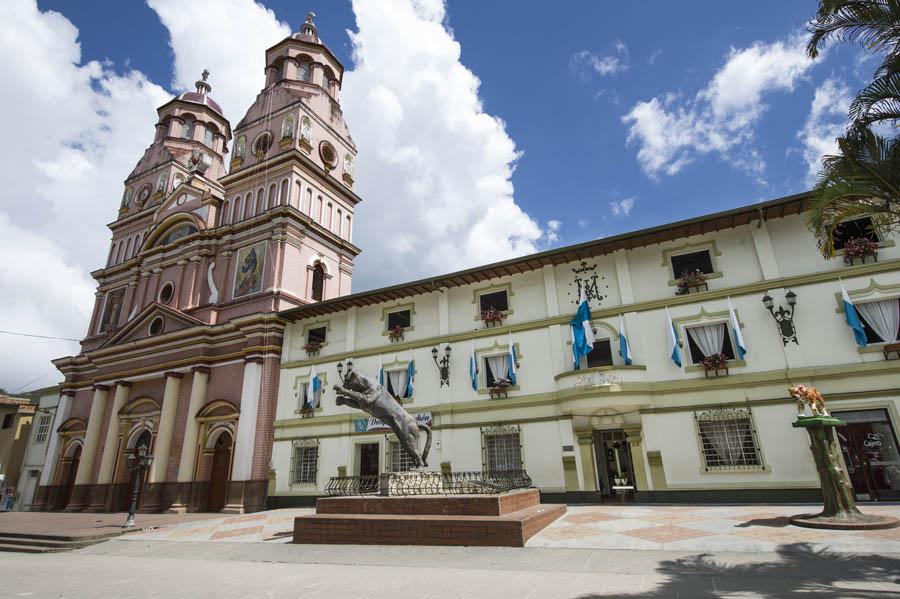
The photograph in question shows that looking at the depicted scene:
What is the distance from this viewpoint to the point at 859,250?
15812 mm

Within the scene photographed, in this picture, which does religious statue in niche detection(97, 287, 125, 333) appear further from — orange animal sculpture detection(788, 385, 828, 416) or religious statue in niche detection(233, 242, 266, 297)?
orange animal sculpture detection(788, 385, 828, 416)

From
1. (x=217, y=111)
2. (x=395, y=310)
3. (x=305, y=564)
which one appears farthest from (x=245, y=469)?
(x=217, y=111)

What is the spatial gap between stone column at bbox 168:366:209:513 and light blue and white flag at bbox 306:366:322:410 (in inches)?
252

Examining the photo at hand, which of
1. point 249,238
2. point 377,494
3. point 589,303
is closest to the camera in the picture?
point 377,494

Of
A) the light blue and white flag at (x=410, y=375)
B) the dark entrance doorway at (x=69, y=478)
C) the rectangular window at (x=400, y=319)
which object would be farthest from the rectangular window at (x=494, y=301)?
the dark entrance doorway at (x=69, y=478)

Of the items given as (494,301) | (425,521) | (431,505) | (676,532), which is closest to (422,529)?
(425,521)

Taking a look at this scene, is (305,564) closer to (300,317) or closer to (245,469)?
(245,469)

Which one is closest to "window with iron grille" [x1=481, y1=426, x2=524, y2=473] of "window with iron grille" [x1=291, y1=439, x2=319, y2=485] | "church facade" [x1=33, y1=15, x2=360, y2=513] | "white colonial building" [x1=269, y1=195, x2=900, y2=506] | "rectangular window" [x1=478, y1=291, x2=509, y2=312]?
"white colonial building" [x1=269, y1=195, x2=900, y2=506]

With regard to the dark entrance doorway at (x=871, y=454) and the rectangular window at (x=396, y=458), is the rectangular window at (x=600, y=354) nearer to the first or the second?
the dark entrance doorway at (x=871, y=454)

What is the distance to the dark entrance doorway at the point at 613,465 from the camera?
723 inches

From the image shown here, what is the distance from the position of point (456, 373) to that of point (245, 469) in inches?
448

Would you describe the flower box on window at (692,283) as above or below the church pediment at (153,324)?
below

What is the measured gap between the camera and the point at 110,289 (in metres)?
34.7

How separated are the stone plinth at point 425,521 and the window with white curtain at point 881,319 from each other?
1199 centimetres
